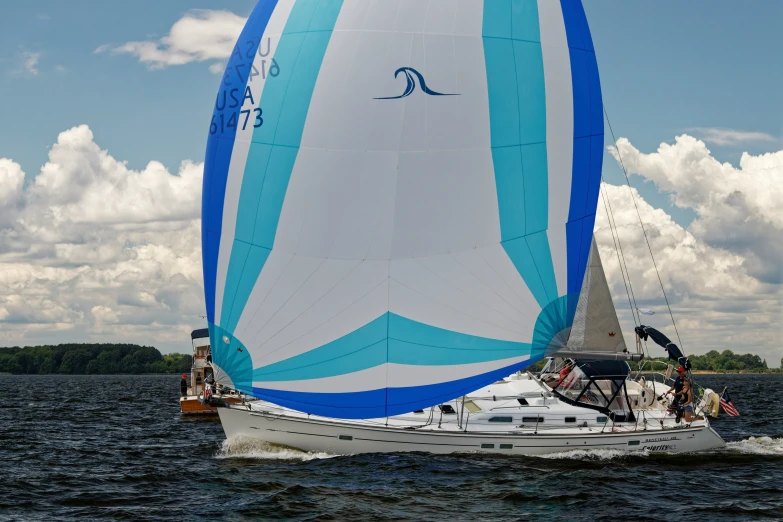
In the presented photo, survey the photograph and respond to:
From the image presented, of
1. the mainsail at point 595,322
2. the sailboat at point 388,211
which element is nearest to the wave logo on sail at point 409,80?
the sailboat at point 388,211

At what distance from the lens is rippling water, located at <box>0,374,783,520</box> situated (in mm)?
16391

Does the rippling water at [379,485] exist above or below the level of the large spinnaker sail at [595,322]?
below

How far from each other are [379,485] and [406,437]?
8.96ft

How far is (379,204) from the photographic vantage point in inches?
772

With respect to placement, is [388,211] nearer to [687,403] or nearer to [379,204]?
[379,204]

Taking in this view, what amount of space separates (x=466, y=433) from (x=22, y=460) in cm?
1214

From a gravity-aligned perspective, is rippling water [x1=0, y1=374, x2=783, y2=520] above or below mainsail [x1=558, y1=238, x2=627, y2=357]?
below

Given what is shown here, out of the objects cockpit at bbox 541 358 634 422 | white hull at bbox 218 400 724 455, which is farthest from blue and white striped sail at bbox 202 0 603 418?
cockpit at bbox 541 358 634 422

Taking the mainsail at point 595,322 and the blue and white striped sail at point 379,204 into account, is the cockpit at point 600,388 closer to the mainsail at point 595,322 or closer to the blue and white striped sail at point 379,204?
the mainsail at point 595,322

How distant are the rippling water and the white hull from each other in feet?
0.80

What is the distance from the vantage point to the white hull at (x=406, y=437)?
20.6m

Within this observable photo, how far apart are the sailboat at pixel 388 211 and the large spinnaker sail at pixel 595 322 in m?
2.96

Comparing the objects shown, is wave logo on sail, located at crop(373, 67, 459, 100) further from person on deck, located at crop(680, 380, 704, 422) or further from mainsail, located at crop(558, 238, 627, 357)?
person on deck, located at crop(680, 380, 704, 422)

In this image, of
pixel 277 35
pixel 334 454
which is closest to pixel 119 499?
pixel 334 454
